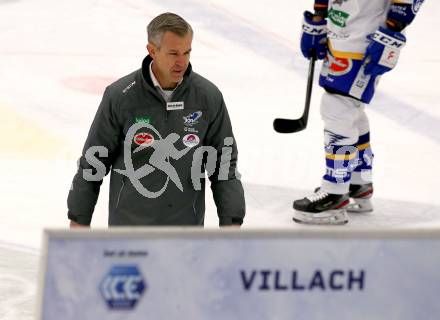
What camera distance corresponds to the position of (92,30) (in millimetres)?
8883

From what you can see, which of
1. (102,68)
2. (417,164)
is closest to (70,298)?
(417,164)

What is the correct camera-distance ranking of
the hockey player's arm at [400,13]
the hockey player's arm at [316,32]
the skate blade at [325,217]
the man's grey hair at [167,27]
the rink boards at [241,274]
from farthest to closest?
the skate blade at [325,217] < the hockey player's arm at [316,32] < the hockey player's arm at [400,13] < the man's grey hair at [167,27] < the rink boards at [241,274]

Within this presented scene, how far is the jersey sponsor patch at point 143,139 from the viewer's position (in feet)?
10.6

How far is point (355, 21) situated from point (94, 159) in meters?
2.16

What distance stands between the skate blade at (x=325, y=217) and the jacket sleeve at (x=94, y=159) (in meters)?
2.26

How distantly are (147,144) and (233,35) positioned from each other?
5.77m

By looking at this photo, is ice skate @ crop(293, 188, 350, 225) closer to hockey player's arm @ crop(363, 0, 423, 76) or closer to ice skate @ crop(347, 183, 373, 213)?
ice skate @ crop(347, 183, 373, 213)

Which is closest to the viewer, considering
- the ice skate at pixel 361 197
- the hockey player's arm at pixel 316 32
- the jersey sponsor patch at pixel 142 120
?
the jersey sponsor patch at pixel 142 120

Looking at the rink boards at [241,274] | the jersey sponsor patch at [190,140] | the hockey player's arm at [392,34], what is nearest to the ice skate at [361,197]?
the hockey player's arm at [392,34]

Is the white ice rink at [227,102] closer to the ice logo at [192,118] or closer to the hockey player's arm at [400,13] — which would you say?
the hockey player's arm at [400,13]

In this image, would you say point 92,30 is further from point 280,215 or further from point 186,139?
point 186,139

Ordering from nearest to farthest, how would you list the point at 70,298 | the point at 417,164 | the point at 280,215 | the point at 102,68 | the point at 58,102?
1. the point at 70,298
2. the point at 280,215
3. the point at 417,164
4. the point at 58,102
5. the point at 102,68

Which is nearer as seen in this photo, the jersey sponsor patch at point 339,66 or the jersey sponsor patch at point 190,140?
the jersey sponsor patch at point 190,140

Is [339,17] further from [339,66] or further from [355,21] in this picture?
[339,66]
